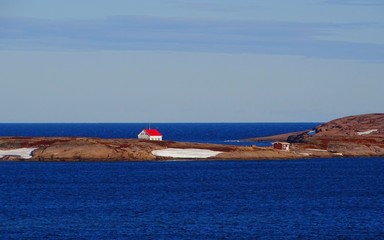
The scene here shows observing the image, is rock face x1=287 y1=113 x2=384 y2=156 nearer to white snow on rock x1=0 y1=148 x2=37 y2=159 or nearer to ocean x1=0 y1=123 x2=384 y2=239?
ocean x1=0 y1=123 x2=384 y2=239

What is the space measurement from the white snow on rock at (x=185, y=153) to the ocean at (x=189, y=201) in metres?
1.59

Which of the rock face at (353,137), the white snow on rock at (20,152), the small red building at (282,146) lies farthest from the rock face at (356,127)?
the white snow on rock at (20,152)

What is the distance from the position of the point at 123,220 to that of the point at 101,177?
129 feet

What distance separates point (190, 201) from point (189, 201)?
0.08m

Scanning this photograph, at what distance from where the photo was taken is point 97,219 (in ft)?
213

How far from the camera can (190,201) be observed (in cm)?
7744

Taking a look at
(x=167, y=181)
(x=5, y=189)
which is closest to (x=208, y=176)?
(x=167, y=181)

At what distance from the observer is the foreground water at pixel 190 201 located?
59.8 meters

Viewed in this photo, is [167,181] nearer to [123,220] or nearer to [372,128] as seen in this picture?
[123,220]

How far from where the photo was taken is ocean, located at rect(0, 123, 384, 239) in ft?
196

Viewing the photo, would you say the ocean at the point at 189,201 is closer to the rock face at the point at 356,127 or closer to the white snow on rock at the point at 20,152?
the white snow on rock at the point at 20,152

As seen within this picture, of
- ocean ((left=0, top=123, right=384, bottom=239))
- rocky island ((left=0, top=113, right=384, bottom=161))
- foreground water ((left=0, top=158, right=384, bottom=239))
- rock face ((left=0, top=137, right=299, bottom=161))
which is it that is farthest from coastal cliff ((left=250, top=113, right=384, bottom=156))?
rock face ((left=0, top=137, right=299, bottom=161))

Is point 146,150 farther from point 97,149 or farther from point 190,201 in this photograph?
point 190,201

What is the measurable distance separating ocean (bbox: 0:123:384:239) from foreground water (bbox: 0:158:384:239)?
7 cm
